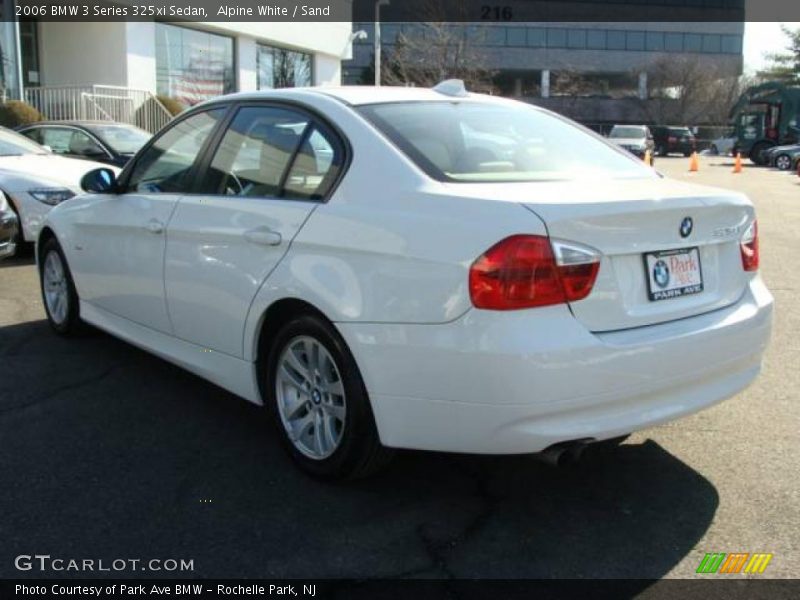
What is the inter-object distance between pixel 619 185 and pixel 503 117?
850 mm

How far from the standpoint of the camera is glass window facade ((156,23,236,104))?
24.8 metres

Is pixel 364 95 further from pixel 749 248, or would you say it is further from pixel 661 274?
pixel 749 248

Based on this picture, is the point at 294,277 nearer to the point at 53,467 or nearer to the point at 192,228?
the point at 192,228

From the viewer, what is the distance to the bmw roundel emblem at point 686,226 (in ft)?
10.4

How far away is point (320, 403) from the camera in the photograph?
3457 millimetres

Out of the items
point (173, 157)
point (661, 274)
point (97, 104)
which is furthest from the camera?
point (97, 104)

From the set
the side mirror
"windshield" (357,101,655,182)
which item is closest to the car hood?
the side mirror

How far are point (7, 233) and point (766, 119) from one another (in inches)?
1427

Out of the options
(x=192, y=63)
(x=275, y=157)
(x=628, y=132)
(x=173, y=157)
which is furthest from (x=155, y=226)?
(x=628, y=132)

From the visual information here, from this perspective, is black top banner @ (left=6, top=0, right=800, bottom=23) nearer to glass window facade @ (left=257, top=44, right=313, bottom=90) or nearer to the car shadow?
glass window facade @ (left=257, top=44, right=313, bottom=90)

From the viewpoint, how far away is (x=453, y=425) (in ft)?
9.68

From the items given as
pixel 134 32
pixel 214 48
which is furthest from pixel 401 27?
pixel 134 32

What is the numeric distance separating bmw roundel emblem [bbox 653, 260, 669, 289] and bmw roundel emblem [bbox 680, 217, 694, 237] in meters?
0.15

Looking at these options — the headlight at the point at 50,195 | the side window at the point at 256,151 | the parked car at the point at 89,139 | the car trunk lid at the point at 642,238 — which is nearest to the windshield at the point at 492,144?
the car trunk lid at the point at 642,238
